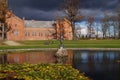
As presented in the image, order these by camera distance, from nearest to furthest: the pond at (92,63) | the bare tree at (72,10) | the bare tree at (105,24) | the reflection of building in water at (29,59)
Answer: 1. the pond at (92,63)
2. the reflection of building in water at (29,59)
3. the bare tree at (72,10)
4. the bare tree at (105,24)

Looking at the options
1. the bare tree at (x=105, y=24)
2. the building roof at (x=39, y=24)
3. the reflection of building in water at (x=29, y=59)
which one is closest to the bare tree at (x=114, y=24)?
the bare tree at (x=105, y=24)

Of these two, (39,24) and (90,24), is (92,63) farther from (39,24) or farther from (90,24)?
(90,24)

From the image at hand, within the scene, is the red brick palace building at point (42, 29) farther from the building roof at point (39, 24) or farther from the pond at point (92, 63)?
the pond at point (92, 63)

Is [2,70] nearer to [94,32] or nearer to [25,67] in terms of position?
[25,67]

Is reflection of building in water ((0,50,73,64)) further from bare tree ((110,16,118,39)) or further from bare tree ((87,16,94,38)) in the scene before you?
bare tree ((87,16,94,38))

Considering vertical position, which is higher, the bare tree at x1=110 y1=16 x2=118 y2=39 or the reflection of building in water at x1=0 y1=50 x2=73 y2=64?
the bare tree at x1=110 y1=16 x2=118 y2=39

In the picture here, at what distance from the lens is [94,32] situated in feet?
398

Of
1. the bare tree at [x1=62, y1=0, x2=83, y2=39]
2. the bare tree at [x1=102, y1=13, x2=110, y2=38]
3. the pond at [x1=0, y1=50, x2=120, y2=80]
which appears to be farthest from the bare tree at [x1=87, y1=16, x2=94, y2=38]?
the pond at [x1=0, y1=50, x2=120, y2=80]

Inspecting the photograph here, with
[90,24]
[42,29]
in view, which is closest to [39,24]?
[42,29]

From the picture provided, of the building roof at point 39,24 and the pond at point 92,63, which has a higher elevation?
the building roof at point 39,24

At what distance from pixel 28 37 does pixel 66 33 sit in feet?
40.4

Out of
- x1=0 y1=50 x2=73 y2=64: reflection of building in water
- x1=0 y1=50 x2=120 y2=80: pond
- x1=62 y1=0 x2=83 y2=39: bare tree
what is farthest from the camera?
x1=62 y1=0 x2=83 y2=39: bare tree

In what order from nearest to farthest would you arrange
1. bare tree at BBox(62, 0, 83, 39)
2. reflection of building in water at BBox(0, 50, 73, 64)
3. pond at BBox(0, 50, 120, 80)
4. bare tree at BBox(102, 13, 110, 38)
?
pond at BBox(0, 50, 120, 80)
reflection of building in water at BBox(0, 50, 73, 64)
bare tree at BBox(62, 0, 83, 39)
bare tree at BBox(102, 13, 110, 38)

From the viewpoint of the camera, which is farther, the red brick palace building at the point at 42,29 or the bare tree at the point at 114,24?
the bare tree at the point at 114,24
